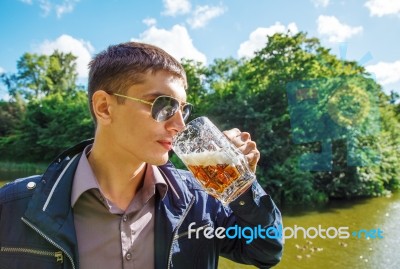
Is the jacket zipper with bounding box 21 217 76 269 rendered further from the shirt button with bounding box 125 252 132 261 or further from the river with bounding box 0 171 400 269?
the river with bounding box 0 171 400 269

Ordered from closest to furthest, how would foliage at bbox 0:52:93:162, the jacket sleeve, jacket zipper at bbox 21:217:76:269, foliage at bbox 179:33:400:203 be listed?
jacket zipper at bbox 21:217:76:269
the jacket sleeve
foliage at bbox 179:33:400:203
foliage at bbox 0:52:93:162

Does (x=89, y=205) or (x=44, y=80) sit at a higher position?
(x=44, y=80)

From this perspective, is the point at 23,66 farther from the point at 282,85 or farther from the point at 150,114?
the point at 150,114

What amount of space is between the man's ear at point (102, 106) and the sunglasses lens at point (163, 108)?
9.2 inches

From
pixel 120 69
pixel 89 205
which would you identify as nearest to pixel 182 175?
pixel 89 205

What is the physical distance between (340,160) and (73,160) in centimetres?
1652

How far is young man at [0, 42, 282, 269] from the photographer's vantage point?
4.37 ft

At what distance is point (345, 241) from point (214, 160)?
362 inches

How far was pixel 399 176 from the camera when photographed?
1848 centimetres

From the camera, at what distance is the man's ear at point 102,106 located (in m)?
1.55

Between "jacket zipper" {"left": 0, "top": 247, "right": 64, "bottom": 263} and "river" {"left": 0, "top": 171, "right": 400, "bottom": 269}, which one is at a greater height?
"jacket zipper" {"left": 0, "top": 247, "right": 64, "bottom": 263}

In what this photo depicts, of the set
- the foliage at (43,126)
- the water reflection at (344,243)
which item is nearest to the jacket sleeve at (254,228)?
the water reflection at (344,243)

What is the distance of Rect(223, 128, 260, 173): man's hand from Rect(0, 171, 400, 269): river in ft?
21.9

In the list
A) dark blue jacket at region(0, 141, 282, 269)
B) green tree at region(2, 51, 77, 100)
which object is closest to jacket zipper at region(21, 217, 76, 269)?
dark blue jacket at region(0, 141, 282, 269)
